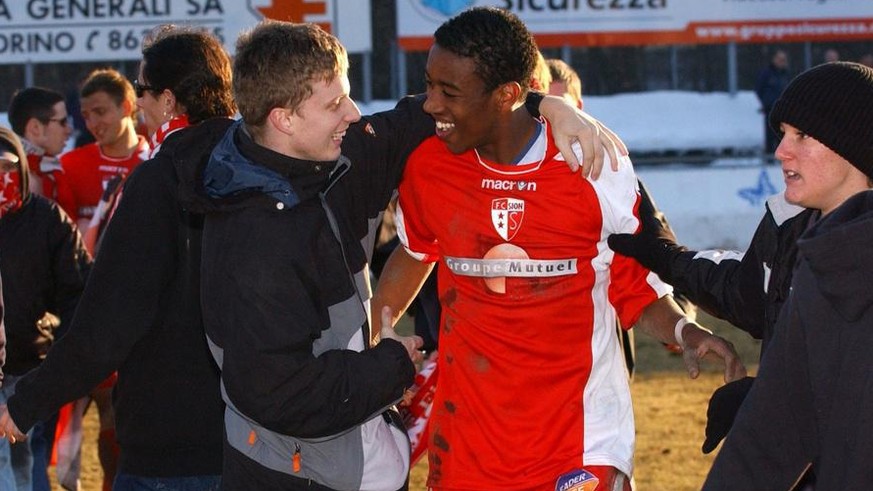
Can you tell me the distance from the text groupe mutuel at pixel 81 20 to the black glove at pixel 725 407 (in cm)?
1487

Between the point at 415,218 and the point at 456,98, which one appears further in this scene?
the point at 415,218

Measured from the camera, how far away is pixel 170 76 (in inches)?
160

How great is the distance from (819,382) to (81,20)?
16250 millimetres

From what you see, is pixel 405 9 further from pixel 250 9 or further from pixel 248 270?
pixel 248 270

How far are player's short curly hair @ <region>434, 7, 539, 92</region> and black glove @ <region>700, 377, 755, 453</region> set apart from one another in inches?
44.0

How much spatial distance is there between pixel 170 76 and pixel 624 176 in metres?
1.39

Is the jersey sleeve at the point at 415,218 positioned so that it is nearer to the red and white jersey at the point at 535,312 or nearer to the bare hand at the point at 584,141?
the red and white jersey at the point at 535,312

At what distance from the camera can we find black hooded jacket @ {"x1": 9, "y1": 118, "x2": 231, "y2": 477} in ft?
12.3

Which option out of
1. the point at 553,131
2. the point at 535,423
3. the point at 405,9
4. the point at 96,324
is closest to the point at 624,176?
the point at 553,131

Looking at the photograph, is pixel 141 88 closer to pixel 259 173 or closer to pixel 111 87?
pixel 259 173

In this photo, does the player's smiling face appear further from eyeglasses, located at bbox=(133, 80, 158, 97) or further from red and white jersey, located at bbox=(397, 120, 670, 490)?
eyeglasses, located at bbox=(133, 80, 158, 97)

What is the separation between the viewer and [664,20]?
59.1ft

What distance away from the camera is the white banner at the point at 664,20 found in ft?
57.6

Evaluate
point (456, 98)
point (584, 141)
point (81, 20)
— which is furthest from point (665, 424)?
point (81, 20)
